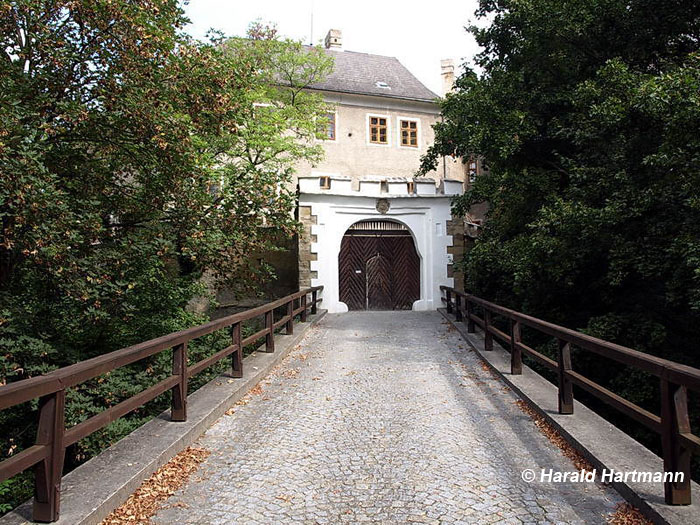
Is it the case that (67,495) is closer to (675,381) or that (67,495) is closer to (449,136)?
(675,381)

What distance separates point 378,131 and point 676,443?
20091 mm

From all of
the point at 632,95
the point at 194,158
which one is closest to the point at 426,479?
the point at 194,158

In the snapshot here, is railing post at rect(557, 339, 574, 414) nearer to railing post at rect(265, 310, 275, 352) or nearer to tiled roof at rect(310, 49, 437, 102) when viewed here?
railing post at rect(265, 310, 275, 352)

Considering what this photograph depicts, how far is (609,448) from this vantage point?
11.6 feet

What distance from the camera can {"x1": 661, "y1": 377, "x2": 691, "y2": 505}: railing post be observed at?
2.68m

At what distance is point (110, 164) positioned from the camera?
7516mm

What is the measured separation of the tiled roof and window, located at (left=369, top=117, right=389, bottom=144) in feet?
3.46

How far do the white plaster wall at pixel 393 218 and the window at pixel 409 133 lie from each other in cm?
792

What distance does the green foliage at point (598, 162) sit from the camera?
6.20 m

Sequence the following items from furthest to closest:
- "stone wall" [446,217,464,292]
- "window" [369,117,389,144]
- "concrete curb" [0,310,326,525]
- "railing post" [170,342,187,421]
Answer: "window" [369,117,389,144]
"stone wall" [446,217,464,292]
"railing post" [170,342,187,421]
"concrete curb" [0,310,326,525]

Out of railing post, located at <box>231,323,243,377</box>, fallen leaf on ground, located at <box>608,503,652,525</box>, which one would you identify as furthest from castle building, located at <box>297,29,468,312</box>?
fallen leaf on ground, located at <box>608,503,652,525</box>

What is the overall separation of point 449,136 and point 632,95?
4230 mm

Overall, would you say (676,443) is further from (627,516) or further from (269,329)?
(269,329)

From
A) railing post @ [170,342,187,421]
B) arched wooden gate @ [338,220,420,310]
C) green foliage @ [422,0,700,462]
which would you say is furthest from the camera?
arched wooden gate @ [338,220,420,310]
